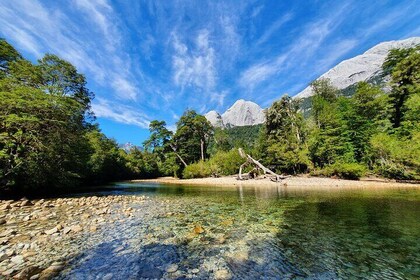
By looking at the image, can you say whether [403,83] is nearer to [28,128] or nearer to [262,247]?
[262,247]

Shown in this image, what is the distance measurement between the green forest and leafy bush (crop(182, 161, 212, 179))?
237mm

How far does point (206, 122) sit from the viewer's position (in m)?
59.3

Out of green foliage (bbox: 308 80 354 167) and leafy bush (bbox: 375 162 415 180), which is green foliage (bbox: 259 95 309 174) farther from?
leafy bush (bbox: 375 162 415 180)

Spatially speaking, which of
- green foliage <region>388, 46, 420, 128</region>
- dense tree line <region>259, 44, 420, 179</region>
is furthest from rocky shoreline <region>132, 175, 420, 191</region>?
green foliage <region>388, 46, 420, 128</region>

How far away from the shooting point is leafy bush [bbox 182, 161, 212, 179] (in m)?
44.1

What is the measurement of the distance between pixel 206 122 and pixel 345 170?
39131mm

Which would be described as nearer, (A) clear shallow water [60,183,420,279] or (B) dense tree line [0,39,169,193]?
(A) clear shallow water [60,183,420,279]

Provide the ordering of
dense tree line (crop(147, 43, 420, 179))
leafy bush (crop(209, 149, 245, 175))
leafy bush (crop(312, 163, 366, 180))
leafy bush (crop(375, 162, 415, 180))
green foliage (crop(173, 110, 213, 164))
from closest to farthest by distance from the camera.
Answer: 1. leafy bush (crop(375, 162, 415, 180))
2. dense tree line (crop(147, 43, 420, 179))
3. leafy bush (crop(312, 163, 366, 180))
4. leafy bush (crop(209, 149, 245, 175))
5. green foliage (crop(173, 110, 213, 164))

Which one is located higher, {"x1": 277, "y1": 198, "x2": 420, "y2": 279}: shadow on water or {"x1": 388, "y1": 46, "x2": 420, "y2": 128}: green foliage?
{"x1": 388, "y1": 46, "x2": 420, "y2": 128}: green foliage

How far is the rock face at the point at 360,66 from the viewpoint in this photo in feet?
498

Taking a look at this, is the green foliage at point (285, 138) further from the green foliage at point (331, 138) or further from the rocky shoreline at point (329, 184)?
the rocky shoreline at point (329, 184)

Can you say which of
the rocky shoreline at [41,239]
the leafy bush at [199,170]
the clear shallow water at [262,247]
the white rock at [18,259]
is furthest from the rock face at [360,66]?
the white rock at [18,259]

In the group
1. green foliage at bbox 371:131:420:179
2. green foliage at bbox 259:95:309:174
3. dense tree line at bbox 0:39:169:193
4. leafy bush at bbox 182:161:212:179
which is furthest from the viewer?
leafy bush at bbox 182:161:212:179

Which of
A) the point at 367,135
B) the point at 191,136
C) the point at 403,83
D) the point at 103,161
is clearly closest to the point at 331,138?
the point at 367,135
